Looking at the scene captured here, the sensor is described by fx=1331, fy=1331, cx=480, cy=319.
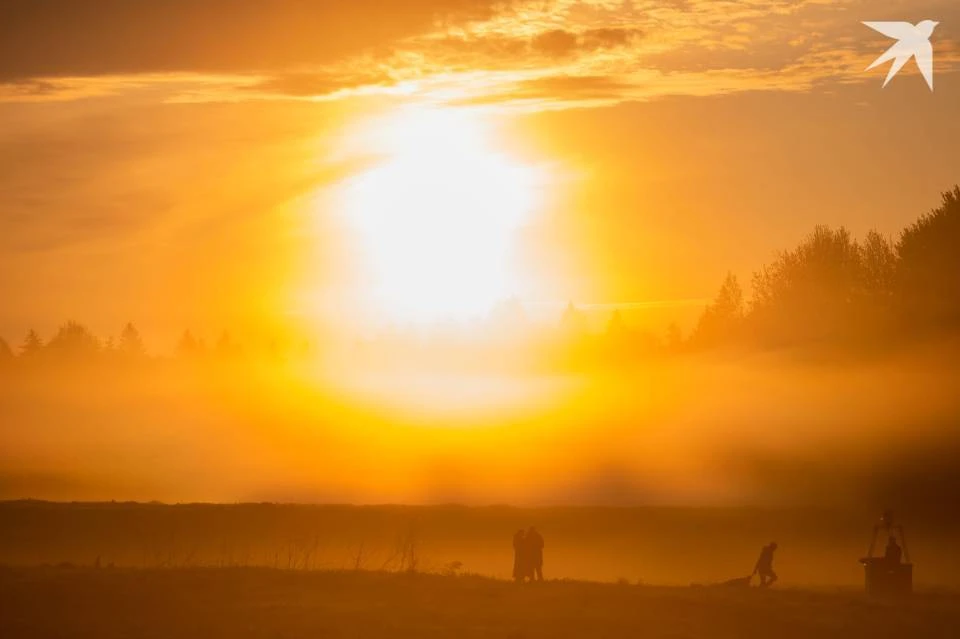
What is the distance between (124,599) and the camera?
31156mm

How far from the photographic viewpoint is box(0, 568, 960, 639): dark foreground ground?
2922cm

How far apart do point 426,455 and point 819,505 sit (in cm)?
4234

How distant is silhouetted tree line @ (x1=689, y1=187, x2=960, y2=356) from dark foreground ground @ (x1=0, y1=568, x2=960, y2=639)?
56942 mm

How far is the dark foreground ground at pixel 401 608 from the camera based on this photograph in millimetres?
29219

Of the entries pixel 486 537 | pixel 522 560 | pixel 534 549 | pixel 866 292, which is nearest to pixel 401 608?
pixel 522 560

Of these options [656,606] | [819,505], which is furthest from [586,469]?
[656,606]

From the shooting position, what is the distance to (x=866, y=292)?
99625 mm

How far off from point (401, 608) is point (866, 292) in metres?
75.7

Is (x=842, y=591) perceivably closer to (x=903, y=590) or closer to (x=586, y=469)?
(x=903, y=590)

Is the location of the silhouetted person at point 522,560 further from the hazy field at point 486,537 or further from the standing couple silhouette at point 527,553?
the hazy field at point 486,537

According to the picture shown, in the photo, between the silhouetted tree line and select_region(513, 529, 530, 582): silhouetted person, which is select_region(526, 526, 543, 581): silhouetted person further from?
the silhouetted tree line

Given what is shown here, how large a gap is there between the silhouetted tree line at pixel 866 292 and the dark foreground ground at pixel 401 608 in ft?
187

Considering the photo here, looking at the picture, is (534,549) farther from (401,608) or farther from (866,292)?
(866,292)

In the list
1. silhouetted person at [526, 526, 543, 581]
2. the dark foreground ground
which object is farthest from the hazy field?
the dark foreground ground
